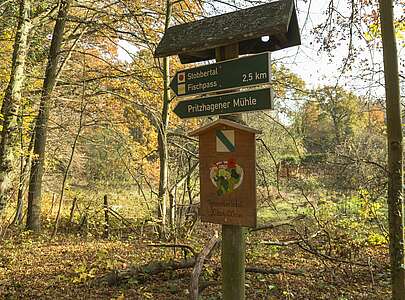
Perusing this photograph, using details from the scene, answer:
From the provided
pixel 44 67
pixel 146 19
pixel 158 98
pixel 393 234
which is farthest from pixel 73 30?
pixel 393 234

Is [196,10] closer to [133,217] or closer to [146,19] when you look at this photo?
[146,19]

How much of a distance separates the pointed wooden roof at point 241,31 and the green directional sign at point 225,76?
0.20 meters

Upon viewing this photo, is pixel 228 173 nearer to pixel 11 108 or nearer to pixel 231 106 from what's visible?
pixel 231 106

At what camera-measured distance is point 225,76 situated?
10.8 feet

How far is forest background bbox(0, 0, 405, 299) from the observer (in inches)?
224

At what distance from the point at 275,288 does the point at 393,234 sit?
177cm

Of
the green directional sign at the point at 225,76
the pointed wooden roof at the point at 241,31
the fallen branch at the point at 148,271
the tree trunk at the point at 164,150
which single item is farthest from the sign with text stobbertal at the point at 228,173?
the tree trunk at the point at 164,150

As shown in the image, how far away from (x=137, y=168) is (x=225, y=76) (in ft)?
26.0

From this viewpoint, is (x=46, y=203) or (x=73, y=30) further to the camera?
(x=46, y=203)

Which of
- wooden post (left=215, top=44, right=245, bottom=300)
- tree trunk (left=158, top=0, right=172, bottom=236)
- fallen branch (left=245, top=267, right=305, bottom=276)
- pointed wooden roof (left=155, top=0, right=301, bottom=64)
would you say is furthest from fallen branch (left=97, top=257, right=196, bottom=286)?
tree trunk (left=158, top=0, right=172, bottom=236)

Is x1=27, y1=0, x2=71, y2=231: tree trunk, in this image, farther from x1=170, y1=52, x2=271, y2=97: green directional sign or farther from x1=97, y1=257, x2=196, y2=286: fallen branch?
x1=170, y1=52, x2=271, y2=97: green directional sign

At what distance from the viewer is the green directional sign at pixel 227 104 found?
305 cm

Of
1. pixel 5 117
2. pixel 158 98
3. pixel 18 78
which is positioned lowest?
pixel 5 117

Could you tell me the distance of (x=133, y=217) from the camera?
33.7ft
